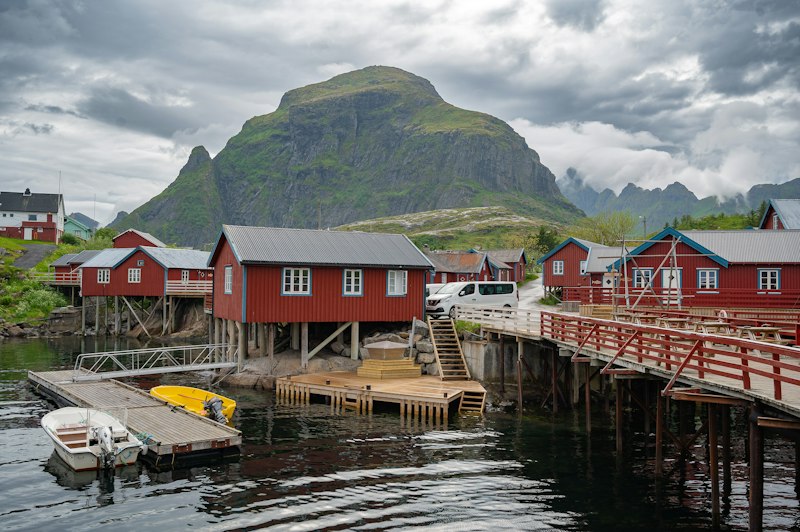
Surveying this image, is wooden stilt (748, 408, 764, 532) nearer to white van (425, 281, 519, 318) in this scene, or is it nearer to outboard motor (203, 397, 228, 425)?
outboard motor (203, 397, 228, 425)

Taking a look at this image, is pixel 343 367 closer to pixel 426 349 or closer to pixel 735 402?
pixel 426 349

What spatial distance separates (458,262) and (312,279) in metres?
40.8

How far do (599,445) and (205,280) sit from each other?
46.7 metres

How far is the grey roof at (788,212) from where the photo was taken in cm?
5203

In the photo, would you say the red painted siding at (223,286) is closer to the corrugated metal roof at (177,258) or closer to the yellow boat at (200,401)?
the yellow boat at (200,401)

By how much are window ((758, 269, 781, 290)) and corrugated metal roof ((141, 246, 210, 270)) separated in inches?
1775

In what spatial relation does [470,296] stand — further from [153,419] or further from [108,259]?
[108,259]

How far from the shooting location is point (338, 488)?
58.4 feet

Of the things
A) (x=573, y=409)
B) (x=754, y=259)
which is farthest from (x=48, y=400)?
(x=754, y=259)

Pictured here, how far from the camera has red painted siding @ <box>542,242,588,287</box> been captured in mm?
59312

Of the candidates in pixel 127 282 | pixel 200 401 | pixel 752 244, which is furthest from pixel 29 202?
pixel 752 244

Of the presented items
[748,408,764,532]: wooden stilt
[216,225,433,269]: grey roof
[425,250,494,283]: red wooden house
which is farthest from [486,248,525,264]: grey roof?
[748,408,764,532]: wooden stilt

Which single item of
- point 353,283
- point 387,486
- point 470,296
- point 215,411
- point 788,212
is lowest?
point 387,486

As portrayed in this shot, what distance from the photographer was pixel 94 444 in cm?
1927
